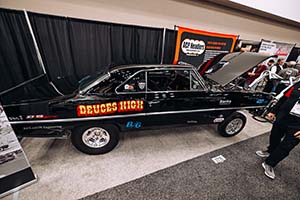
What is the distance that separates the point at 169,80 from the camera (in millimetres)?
2135

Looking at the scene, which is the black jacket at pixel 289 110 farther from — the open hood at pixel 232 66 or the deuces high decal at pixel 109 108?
the deuces high decal at pixel 109 108

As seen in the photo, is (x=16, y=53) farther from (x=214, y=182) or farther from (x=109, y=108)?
(x=214, y=182)

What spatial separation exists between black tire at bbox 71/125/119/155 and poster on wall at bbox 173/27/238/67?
2688 millimetres

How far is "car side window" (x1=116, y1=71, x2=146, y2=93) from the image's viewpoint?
1.83 m

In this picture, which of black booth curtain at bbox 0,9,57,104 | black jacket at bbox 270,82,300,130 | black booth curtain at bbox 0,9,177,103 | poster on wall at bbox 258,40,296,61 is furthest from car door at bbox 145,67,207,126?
poster on wall at bbox 258,40,296,61

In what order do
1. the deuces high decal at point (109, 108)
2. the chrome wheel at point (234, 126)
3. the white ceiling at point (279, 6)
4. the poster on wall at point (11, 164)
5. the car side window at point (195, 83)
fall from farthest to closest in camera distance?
1. the white ceiling at point (279, 6)
2. the chrome wheel at point (234, 126)
3. the car side window at point (195, 83)
4. the deuces high decal at point (109, 108)
5. the poster on wall at point (11, 164)

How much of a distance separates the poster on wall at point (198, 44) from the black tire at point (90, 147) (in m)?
2.69

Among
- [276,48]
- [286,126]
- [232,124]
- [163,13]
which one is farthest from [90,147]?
[276,48]

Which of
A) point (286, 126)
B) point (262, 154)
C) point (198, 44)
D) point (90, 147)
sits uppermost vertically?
point (198, 44)

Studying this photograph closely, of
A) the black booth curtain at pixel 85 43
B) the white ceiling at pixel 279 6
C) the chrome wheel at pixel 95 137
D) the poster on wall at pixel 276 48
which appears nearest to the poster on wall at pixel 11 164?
the chrome wheel at pixel 95 137

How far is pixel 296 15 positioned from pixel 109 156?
700 cm

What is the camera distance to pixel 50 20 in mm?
2652

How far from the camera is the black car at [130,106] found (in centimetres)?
162

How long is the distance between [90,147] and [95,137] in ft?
0.54
